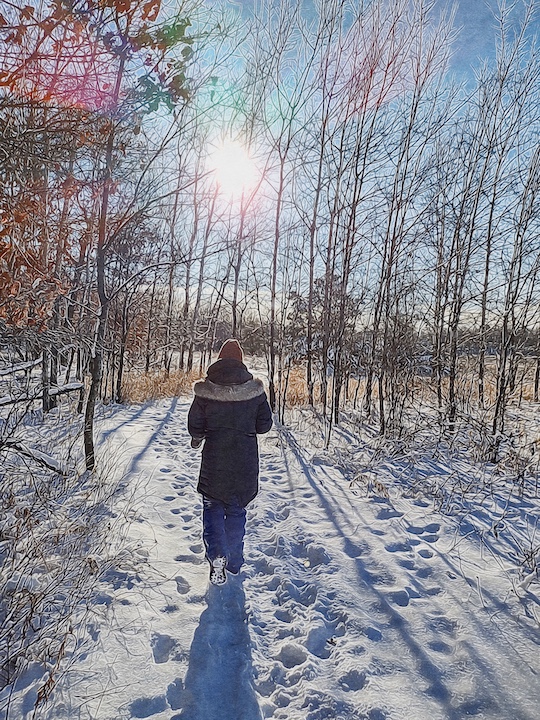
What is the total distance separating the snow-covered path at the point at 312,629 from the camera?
199 centimetres

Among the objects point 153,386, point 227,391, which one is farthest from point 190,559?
point 153,386

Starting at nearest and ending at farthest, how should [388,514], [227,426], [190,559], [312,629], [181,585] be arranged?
[312,629] < [181,585] < [227,426] < [190,559] < [388,514]

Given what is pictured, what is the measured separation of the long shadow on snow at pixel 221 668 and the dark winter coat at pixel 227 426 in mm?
730

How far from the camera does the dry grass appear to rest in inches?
435

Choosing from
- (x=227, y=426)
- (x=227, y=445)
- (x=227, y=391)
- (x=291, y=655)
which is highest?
(x=227, y=391)

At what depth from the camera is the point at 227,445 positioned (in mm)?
3115

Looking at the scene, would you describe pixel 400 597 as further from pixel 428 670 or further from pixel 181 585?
pixel 181 585

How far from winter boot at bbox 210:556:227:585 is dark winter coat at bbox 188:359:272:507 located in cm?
43

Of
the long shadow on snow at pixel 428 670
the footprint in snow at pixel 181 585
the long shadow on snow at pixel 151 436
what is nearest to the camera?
the long shadow on snow at pixel 428 670

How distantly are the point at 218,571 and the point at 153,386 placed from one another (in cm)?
953

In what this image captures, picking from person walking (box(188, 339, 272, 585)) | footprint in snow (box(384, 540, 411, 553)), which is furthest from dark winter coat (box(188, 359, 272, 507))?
footprint in snow (box(384, 540, 411, 553))

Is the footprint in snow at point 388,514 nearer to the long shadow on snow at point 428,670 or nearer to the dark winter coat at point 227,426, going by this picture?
the long shadow on snow at point 428,670

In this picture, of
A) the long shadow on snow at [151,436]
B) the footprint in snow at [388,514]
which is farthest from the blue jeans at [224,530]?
the long shadow on snow at [151,436]

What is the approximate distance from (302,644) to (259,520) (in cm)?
178
